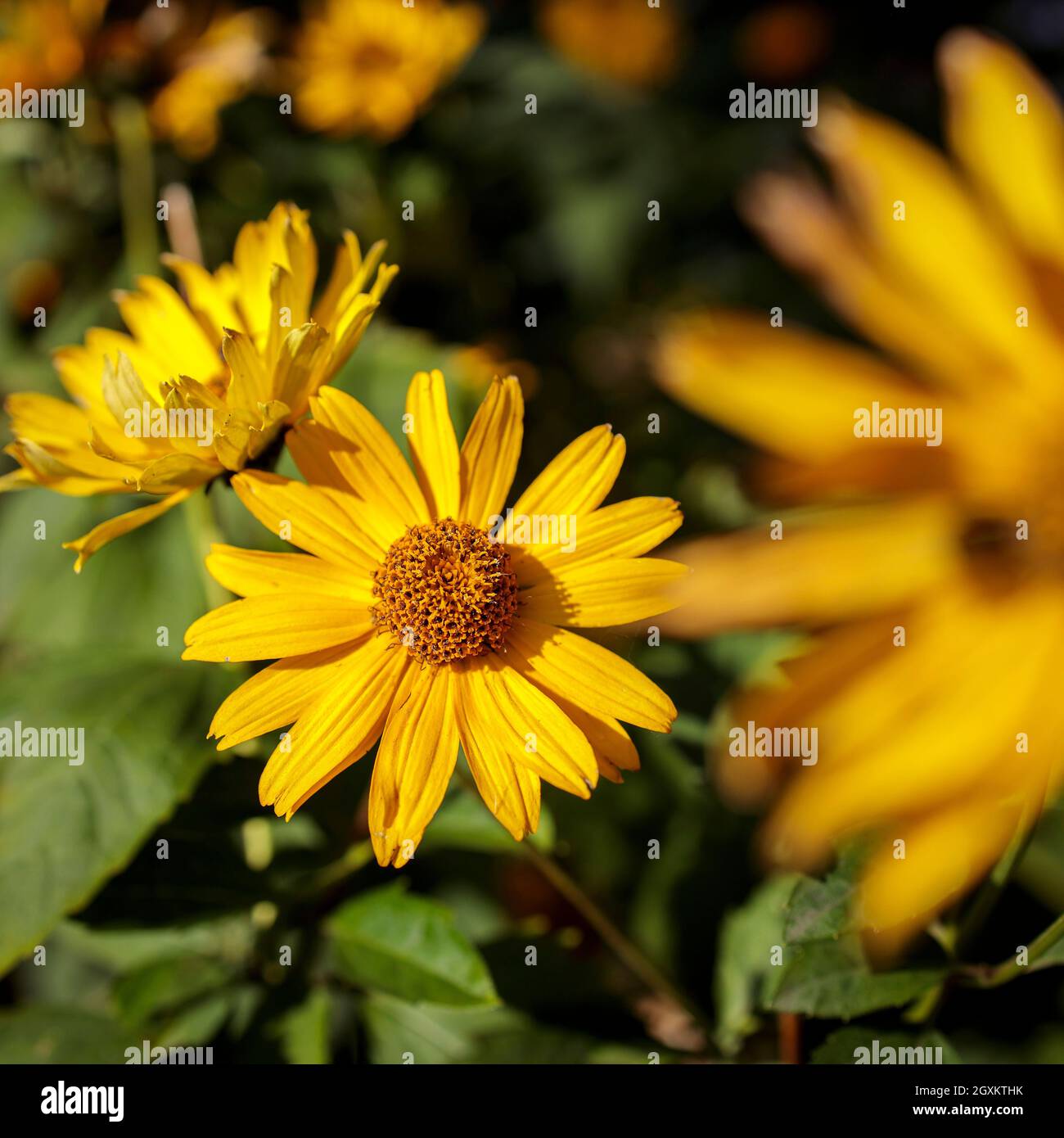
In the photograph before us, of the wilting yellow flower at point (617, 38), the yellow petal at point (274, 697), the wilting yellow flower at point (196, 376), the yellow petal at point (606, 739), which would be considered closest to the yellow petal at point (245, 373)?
the wilting yellow flower at point (196, 376)

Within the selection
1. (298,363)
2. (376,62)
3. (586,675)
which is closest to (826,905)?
(586,675)

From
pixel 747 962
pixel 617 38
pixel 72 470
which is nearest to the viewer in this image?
pixel 72 470

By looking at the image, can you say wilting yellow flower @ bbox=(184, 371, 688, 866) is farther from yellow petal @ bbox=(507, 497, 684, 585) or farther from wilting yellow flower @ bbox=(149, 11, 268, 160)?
wilting yellow flower @ bbox=(149, 11, 268, 160)

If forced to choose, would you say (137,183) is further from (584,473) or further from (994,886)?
(994,886)

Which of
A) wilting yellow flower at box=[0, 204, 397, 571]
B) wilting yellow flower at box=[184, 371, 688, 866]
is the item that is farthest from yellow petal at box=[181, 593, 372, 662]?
wilting yellow flower at box=[0, 204, 397, 571]

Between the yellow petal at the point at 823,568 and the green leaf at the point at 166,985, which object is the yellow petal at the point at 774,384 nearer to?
the yellow petal at the point at 823,568
